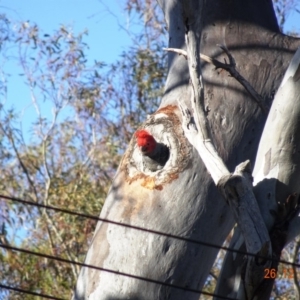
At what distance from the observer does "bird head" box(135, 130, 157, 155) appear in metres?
3.80

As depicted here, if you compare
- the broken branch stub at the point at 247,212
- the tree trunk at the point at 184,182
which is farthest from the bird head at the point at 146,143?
the broken branch stub at the point at 247,212

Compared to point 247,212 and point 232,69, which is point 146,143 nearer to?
point 232,69

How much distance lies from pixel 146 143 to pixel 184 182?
0.25m

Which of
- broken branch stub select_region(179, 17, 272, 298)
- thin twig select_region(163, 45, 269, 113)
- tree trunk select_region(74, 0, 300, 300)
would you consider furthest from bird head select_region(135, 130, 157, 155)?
broken branch stub select_region(179, 17, 272, 298)

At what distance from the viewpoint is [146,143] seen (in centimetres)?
380

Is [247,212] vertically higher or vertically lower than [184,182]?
lower

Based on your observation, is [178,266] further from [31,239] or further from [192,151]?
[31,239]

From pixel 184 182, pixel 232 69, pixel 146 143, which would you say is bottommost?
pixel 184 182

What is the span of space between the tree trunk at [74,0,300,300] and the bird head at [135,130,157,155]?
6 centimetres

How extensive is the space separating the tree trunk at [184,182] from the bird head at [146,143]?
0.20ft

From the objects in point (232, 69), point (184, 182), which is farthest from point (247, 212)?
point (232, 69)

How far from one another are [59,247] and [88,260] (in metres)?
4.90

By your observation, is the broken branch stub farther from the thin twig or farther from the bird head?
the bird head

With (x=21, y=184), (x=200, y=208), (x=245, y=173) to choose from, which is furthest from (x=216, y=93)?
(x=21, y=184)
